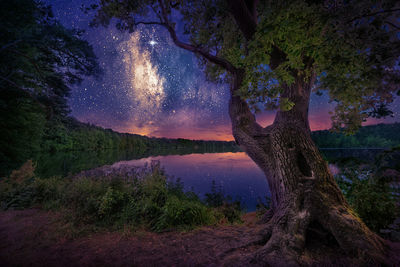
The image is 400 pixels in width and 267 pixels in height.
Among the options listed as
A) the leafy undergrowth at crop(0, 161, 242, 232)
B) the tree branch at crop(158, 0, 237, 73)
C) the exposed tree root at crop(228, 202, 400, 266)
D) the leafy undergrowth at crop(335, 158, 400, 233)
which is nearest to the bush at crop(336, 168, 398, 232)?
the leafy undergrowth at crop(335, 158, 400, 233)

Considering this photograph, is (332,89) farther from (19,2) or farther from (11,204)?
(19,2)

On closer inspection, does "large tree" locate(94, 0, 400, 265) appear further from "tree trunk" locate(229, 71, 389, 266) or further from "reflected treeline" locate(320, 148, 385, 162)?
"reflected treeline" locate(320, 148, 385, 162)

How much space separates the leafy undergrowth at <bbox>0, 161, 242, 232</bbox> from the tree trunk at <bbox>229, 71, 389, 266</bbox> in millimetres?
2206

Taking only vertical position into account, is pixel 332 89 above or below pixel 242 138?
above

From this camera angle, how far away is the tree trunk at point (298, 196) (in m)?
2.56

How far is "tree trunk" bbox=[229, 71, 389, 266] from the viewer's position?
2.56 m

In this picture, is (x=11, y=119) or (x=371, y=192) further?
(x=11, y=119)

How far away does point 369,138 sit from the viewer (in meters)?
46.6

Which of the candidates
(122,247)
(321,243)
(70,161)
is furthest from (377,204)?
(70,161)

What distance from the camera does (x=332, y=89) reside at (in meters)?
3.72

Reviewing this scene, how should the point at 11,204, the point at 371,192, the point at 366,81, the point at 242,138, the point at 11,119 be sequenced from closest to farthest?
1. the point at 366,81
2. the point at 371,192
3. the point at 242,138
4. the point at 11,204
5. the point at 11,119

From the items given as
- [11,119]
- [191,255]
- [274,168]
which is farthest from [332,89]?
[11,119]

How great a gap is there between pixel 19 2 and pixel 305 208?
14333 millimetres

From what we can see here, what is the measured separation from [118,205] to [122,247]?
6.99 ft
